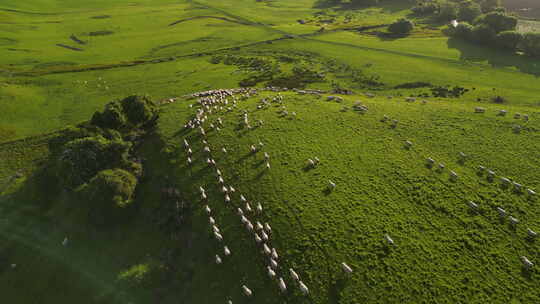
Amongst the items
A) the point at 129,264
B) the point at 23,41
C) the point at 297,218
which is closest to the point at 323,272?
the point at 297,218

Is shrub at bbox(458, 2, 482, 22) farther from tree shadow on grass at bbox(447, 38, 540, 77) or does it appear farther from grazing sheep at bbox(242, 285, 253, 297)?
grazing sheep at bbox(242, 285, 253, 297)

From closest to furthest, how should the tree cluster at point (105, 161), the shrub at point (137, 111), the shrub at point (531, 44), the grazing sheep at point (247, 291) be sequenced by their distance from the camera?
1. the grazing sheep at point (247, 291)
2. the tree cluster at point (105, 161)
3. the shrub at point (137, 111)
4. the shrub at point (531, 44)

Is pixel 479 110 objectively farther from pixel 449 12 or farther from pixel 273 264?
pixel 449 12

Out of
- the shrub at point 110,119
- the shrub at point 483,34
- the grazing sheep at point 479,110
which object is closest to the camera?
the shrub at point 110,119

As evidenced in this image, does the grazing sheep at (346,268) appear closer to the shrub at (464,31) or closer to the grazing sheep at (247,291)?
the grazing sheep at (247,291)

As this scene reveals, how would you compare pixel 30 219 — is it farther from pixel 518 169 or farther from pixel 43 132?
pixel 518 169

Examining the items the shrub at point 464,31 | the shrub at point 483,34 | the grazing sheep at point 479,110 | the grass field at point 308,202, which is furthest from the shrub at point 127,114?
the shrub at point 464,31
